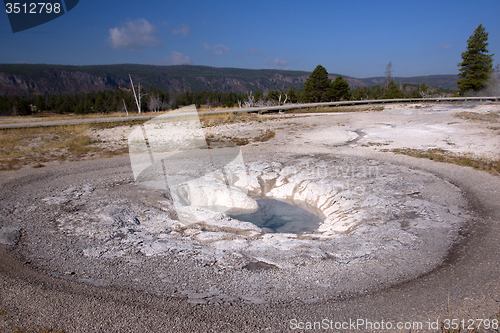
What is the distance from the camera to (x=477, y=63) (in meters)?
37.2

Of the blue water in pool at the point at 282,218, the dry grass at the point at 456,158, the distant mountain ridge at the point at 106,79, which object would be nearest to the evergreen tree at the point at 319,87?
the dry grass at the point at 456,158

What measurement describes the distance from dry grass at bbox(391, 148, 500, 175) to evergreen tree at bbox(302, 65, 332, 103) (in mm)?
32453

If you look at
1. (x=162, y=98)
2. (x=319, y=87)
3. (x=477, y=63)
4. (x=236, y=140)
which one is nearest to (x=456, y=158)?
(x=236, y=140)

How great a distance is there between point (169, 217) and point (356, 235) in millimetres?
3017

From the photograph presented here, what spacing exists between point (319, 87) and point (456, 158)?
34.4 m

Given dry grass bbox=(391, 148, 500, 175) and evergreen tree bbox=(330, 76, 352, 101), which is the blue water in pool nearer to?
dry grass bbox=(391, 148, 500, 175)

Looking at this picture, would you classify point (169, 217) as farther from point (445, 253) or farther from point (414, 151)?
point (414, 151)

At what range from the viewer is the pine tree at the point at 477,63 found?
36750 millimetres

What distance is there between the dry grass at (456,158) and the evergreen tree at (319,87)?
32453 mm

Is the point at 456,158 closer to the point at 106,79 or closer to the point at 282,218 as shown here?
the point at 282,218

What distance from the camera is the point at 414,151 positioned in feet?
30.8

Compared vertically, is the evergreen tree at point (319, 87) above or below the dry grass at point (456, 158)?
above

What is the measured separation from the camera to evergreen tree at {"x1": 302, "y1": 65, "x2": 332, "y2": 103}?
132 feet

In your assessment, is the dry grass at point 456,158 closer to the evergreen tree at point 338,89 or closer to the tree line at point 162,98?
the tree line at point 162,98
